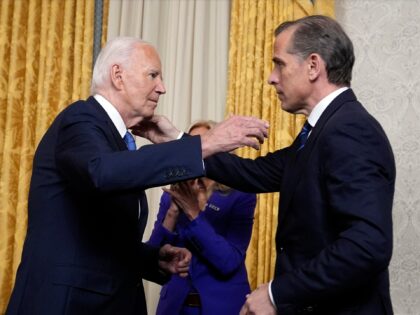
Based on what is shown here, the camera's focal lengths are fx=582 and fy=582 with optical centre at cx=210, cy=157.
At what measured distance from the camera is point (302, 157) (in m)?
1.79

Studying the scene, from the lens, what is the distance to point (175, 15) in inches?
163

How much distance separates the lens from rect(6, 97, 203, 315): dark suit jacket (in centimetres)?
156

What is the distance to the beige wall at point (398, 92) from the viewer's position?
3.46 metres

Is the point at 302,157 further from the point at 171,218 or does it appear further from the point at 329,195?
the point at 171,218

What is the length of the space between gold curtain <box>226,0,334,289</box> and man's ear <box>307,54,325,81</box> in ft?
5.90

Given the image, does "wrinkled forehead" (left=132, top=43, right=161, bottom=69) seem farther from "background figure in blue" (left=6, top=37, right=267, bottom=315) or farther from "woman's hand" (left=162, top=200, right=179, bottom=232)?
"woman's hand" (left=162, top=200, right=179, bottom=232)

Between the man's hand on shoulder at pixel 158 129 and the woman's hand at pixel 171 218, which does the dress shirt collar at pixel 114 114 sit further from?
the woman's hand at pixel 171 218

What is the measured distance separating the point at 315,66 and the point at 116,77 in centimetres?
69

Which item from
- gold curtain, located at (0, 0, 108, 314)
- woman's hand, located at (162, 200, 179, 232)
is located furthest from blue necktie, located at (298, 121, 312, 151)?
gold curtain, located at (0, 0, 108, 314)

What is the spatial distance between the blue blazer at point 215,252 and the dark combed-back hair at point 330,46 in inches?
35.3

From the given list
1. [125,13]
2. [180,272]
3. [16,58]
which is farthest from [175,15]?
[180,272]

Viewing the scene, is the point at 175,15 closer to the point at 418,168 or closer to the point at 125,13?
the point at 125,13

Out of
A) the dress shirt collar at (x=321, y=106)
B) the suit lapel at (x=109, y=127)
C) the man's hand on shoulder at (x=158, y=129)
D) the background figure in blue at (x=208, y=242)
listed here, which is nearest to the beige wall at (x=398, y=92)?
the background figure in blue at (x=208, y=242)

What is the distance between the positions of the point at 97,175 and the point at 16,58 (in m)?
2.96
